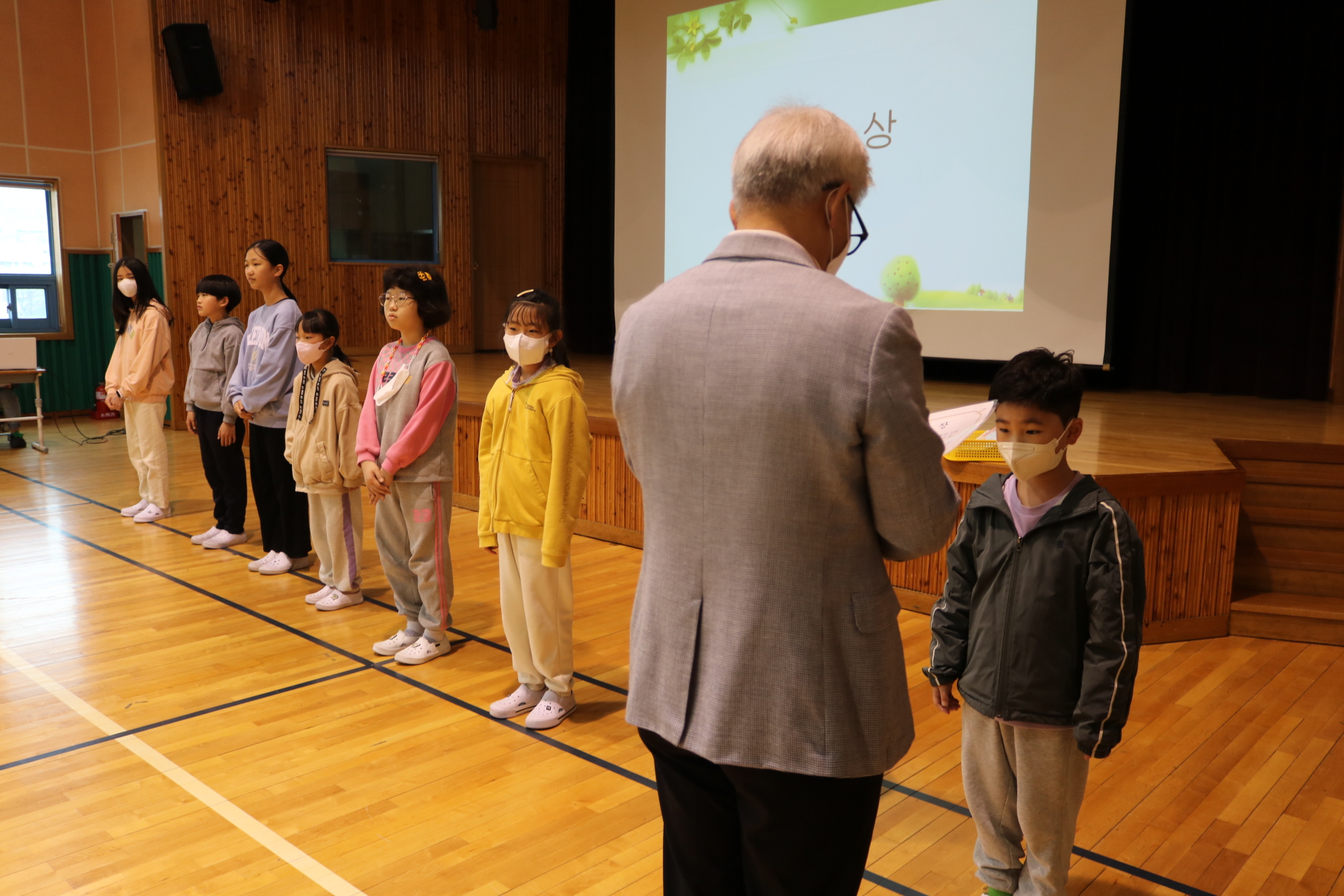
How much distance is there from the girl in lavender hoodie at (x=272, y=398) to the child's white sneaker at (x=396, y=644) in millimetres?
1192

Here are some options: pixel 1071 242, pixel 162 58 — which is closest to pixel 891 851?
pixel 1071 242

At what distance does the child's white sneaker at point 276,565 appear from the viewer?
172 inches

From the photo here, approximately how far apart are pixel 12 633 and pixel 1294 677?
4.46 meters

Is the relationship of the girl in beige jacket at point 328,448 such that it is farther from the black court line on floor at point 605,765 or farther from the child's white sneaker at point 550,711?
the child's white sneaker at point 550,711

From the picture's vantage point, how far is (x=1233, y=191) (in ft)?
20.1

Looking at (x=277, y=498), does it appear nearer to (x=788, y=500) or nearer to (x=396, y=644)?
(x=396, y=644)

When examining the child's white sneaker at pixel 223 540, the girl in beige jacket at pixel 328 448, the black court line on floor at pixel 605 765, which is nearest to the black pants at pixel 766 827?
the black court line on floor at pixel 605 765

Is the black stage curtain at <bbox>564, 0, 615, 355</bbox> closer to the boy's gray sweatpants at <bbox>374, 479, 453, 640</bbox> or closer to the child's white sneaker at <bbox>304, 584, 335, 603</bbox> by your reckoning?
the child's white sneaker at <bbox>304, 584, 335, 603</bbox>

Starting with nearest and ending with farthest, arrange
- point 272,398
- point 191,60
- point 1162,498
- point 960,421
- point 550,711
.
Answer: point 960,421 → point 550,711 → point 1162,498 → point 272,398 → point 191,60

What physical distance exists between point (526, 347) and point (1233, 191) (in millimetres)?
5298

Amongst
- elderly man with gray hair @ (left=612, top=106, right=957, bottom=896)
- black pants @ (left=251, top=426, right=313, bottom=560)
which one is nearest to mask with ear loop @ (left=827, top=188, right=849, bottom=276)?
elderly man with gray hair @ (left=612, top=106, right=957, bottom=896)

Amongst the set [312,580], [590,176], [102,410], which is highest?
[590,176]

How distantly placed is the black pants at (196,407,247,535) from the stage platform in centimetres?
181

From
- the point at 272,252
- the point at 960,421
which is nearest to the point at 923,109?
Result: the point at 272,252
